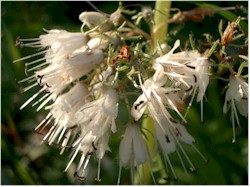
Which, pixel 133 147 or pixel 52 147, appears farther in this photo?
pixel 52 147

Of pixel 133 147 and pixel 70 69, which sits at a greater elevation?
pixel 70 69

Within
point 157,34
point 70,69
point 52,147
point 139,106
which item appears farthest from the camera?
point 52,147

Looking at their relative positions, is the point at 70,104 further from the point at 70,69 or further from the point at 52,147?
the point at 52,147

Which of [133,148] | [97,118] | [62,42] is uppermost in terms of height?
[62,42]

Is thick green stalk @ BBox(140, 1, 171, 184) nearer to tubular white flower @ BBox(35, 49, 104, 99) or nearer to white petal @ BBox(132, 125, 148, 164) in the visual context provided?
white petal @ BBox(132, 125, 148, 164)

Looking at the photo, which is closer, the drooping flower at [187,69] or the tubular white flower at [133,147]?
the drooping flower at [187,69]

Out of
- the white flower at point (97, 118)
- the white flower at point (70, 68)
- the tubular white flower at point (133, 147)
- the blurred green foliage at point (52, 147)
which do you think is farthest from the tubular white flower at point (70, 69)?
the blurred green foliage at point (52, 147)

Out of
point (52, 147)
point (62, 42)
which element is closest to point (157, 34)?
point (62, 42)

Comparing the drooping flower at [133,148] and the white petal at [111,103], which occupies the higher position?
the white petal at [111,103]

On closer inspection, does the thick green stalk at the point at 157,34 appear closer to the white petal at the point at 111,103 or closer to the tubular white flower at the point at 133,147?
the tubular white flower at the point at 133,147
